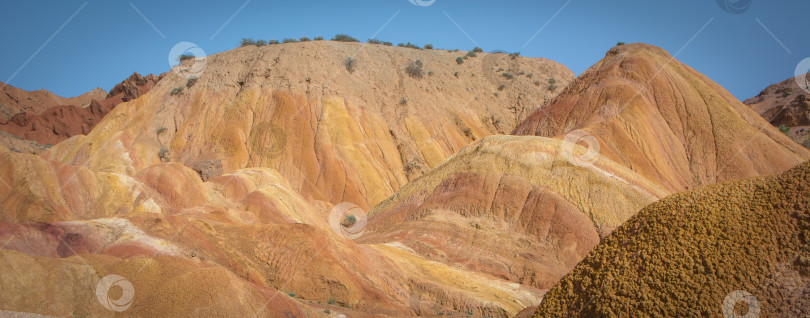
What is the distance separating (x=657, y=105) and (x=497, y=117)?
21052mm

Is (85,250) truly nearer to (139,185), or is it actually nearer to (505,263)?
(139,185)

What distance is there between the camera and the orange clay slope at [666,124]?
35.3m

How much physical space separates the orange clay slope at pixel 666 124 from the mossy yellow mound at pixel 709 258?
99.9ft

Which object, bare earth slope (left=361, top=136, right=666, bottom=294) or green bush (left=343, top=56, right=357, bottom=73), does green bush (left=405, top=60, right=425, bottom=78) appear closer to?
green bush (left=343, top=56, right=357, bottom=73)

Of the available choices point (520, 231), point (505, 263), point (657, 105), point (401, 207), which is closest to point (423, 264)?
point (505, 263)

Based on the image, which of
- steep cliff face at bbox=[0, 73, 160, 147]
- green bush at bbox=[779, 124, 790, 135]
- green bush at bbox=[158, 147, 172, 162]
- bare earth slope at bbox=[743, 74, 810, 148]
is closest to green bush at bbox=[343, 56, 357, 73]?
green bush at bbox=[158, 147, 172, 162]

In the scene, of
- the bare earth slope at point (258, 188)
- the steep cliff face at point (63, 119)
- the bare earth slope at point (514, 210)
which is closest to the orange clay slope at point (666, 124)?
the bare earth slope at point (514, 210)

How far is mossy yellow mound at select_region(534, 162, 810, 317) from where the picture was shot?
5047 millimetres

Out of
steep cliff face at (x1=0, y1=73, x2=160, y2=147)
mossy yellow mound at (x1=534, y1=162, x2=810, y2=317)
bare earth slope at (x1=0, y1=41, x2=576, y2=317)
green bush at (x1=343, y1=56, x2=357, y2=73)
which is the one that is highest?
green bush at (x1=343, y1=56, x2=357, y2=73)

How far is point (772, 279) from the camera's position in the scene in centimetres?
505

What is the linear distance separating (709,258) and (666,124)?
1466 inches

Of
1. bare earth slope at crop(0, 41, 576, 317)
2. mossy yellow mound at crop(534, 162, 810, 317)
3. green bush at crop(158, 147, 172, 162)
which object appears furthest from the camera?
green bush at crop(158, 147, 172, 162)

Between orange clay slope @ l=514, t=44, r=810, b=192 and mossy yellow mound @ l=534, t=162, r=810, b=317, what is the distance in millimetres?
30442

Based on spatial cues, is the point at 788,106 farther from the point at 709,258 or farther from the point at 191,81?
the point at 191,81
